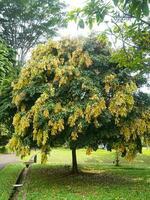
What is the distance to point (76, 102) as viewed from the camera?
16.0 meters

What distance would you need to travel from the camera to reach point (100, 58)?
1723 cm

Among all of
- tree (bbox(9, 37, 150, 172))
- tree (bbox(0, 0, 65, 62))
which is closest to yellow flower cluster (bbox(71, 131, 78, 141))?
tree (bbox(9, 37, 150, 172))

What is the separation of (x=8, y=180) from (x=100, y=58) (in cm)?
671

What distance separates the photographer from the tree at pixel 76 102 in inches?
612

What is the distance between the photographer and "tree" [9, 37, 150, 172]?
15.5 m

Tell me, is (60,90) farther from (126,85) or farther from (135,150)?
(135,150)

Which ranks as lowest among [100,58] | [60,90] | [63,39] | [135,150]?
[135,150]

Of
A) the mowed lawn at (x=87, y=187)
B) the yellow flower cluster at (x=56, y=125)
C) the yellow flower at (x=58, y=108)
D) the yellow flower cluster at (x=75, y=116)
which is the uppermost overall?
the yellow flower at (x=58, y=108)

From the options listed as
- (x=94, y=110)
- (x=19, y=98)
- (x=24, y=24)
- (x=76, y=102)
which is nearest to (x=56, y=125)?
(x=76, y=102)

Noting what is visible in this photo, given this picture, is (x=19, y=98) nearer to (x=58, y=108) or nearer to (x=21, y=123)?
(x=21, y=123)

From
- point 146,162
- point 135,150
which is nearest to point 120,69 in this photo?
point 135,150

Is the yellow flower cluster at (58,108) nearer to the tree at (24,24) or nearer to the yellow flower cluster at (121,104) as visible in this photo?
the yellow flower cluster at (121,104)

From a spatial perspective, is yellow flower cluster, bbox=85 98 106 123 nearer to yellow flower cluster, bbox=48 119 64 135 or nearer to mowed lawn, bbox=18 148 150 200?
yellow flower cluster, bbox=48 119 64 135

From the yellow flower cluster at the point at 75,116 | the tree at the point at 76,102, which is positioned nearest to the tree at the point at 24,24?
the tree at the point at 76,102
